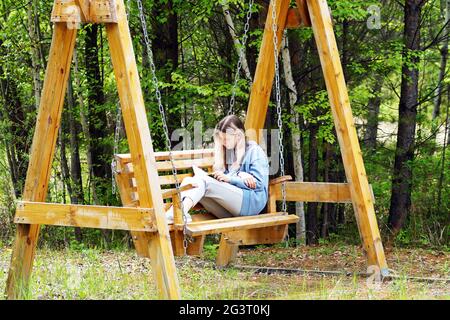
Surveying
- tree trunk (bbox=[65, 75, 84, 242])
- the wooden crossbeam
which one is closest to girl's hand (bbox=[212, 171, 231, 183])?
the wooden crossbeam

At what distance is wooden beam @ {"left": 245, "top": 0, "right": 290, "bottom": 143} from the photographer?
7.07 meters

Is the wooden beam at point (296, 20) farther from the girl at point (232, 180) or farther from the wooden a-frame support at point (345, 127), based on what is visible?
the girl at point (232, 180)

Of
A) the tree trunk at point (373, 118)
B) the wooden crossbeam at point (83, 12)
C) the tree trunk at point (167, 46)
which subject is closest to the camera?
the wooden crossbeam at point (83, 12)

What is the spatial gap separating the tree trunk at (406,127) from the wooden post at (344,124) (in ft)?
15.8

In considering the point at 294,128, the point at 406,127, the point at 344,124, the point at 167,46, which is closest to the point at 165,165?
the point at 344,124

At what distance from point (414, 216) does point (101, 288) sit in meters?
6.37

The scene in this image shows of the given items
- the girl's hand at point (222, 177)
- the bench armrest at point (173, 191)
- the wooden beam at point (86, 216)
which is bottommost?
the wooden beam at point (86, 216)

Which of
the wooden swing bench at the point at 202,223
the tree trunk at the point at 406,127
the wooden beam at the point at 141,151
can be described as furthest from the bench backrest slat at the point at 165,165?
the tree trunk at the point at 406,127

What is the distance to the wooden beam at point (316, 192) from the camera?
6750 millimetres

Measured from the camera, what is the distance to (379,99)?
48.0ft

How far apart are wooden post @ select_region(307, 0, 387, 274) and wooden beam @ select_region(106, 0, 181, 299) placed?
2080 mm

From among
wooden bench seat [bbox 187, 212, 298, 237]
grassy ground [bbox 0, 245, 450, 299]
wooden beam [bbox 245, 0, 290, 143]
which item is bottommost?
grassy ground [bbox 0, 245, 450, 299]

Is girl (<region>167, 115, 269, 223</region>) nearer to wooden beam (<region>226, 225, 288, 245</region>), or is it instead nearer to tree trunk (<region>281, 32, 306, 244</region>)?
wooden beam (<region>226, 225, 288, 245</region>)

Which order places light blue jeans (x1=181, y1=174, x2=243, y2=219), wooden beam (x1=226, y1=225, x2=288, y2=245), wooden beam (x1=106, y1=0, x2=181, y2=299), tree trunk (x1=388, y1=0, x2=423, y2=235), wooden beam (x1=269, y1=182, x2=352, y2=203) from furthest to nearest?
1. tree trunk (x1=388, y1=0, x2=423, y2=235)
2. wooden beam (x1=269, y1=182, x2=352, y2=203)
3. light blue jeans (x1=181, y1=174, x2=243, y2=219)
4. wooden beam (x1=226, y1=225, x2=288, y2=245)
5. wooden beam (x1=106, y1=0, x2=181, y2=299)
